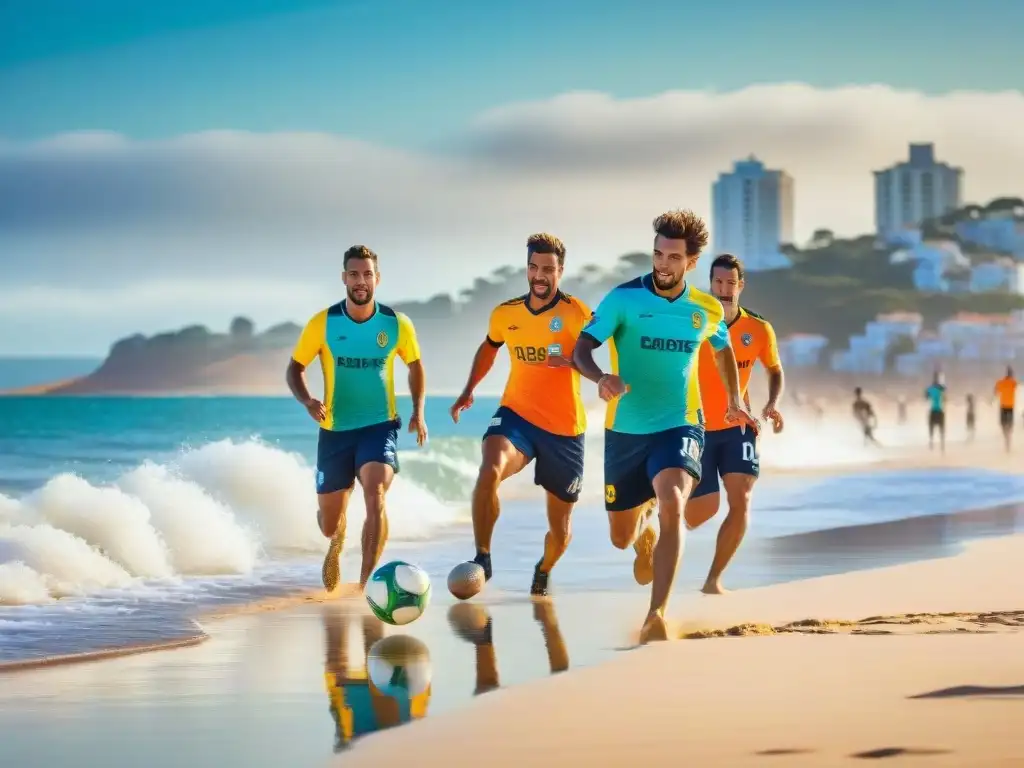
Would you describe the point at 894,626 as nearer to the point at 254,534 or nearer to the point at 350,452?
the point at 350,452

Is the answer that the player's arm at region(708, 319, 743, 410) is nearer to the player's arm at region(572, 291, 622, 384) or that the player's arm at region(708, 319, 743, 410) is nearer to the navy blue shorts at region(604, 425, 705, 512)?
the navy blue shorts at region(604, 425, 705, 512)

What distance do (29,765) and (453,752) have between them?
153 cm

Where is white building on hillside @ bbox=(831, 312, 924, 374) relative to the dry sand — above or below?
above

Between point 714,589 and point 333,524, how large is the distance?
2.62m

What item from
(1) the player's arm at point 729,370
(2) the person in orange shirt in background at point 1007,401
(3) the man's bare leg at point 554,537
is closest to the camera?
(1) the player's arm at point 729,370

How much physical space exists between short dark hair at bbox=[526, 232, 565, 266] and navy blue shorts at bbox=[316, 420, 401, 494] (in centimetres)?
161

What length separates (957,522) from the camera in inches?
698

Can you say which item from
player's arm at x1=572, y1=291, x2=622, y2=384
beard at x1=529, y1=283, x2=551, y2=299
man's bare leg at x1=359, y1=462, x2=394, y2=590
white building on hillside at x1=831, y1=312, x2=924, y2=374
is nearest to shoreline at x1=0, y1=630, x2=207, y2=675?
man's bare leg at x1=359, y1=462, x2=394, y2=590

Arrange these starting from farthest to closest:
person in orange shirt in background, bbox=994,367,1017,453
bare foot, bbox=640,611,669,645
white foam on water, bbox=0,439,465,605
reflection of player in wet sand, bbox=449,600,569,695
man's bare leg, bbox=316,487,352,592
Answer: person in orange shirt in background, bbox=994,367,1017,453 → white foam on water, bbox=0,439,465,605 → man's bare leg, bbox=316,487,352,592 → bare foot, bbox=640,611,669,645 → reflection of player in wet sand, bbox=449,600,569,695

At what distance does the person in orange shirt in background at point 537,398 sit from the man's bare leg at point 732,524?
977mm

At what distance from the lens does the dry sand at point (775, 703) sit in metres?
6.18

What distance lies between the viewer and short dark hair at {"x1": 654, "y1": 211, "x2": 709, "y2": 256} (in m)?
9.12

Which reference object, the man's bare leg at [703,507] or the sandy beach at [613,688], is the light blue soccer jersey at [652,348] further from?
the man's bare leg at [703,507]

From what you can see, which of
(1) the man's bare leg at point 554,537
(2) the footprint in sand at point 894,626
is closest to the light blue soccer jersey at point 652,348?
(2) the footprint in sand at point 894,626
